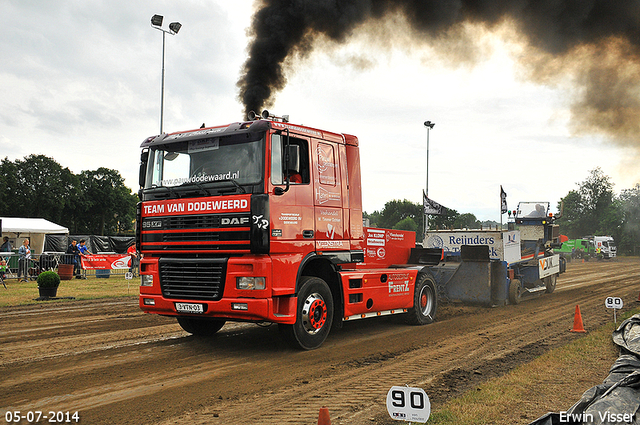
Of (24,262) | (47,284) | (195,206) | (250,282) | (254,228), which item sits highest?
(195,206)

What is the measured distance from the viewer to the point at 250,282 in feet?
23.9

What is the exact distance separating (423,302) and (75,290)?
12687 mm

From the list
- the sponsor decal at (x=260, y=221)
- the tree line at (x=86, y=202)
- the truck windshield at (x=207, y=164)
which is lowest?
the sponsor decal at (x=260, y=221)

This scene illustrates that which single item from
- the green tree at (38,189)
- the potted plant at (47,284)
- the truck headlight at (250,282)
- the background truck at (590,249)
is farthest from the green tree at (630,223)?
the green tree at (38,189)

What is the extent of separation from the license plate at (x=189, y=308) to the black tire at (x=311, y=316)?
4.14 ft

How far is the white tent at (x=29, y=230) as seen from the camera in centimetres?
2970

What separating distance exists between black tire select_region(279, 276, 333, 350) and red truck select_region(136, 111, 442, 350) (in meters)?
0.02

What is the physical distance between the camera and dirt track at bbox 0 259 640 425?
205 inches

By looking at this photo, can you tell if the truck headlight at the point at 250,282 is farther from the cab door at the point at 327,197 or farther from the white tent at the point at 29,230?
the white tent at the point at 29,230

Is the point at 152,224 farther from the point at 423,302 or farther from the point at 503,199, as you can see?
the point at 503,199

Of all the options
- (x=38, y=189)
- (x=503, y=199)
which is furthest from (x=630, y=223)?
Result: (x=38, y=189)

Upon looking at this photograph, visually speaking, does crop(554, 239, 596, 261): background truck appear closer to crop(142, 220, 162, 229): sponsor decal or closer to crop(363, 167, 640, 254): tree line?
crop(363, 167, 640, 254): tree line

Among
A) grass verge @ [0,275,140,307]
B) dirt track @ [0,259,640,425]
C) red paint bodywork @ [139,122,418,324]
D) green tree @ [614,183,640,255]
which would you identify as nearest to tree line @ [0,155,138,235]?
grass verge @ [0,275,140,307]

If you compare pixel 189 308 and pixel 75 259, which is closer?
pixel 189 308
